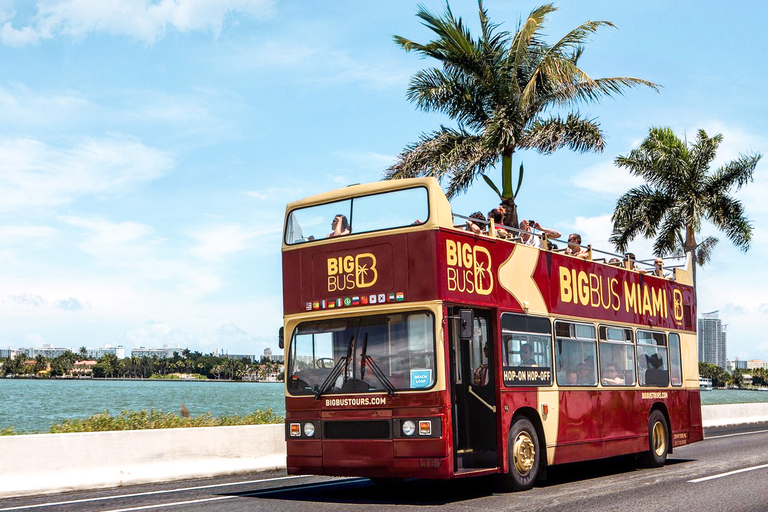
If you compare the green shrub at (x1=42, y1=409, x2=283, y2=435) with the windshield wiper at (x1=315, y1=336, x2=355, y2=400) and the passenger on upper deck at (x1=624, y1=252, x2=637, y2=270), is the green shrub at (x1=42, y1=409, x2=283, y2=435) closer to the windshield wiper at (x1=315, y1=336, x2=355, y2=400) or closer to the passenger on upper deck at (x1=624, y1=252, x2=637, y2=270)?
the windshield wiper at (x1=315, y1=336, x2=355, y2=400)

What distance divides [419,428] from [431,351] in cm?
95

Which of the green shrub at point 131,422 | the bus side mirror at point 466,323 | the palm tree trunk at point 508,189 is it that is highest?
the palm tree trunk at point 508,189

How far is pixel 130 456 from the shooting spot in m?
13.5

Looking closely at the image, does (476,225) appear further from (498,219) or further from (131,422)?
(131,422)

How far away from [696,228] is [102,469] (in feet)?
105

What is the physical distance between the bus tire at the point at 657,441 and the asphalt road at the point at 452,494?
1.85ft

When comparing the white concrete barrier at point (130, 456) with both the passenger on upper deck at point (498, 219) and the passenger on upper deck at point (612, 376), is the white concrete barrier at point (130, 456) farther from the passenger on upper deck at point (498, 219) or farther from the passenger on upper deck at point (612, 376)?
the passenger on upper deck at point (612, 376)

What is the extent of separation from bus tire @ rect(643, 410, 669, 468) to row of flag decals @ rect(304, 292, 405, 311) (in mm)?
7410

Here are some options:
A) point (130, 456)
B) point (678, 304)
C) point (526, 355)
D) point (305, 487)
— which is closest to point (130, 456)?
point (130, 456)

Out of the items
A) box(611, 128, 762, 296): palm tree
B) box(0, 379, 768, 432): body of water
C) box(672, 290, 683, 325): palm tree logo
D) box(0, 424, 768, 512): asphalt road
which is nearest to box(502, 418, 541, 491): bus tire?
box(0, 424, 768, 512): asphalt road

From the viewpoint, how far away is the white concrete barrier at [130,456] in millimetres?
12148

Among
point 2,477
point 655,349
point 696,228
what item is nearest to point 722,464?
point 655,349

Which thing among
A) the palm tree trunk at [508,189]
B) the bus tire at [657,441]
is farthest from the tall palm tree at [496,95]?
the bus tire at [657,441]

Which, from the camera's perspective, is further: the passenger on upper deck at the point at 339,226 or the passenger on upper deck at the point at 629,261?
the passenger on upper deck at the point at 629,261
